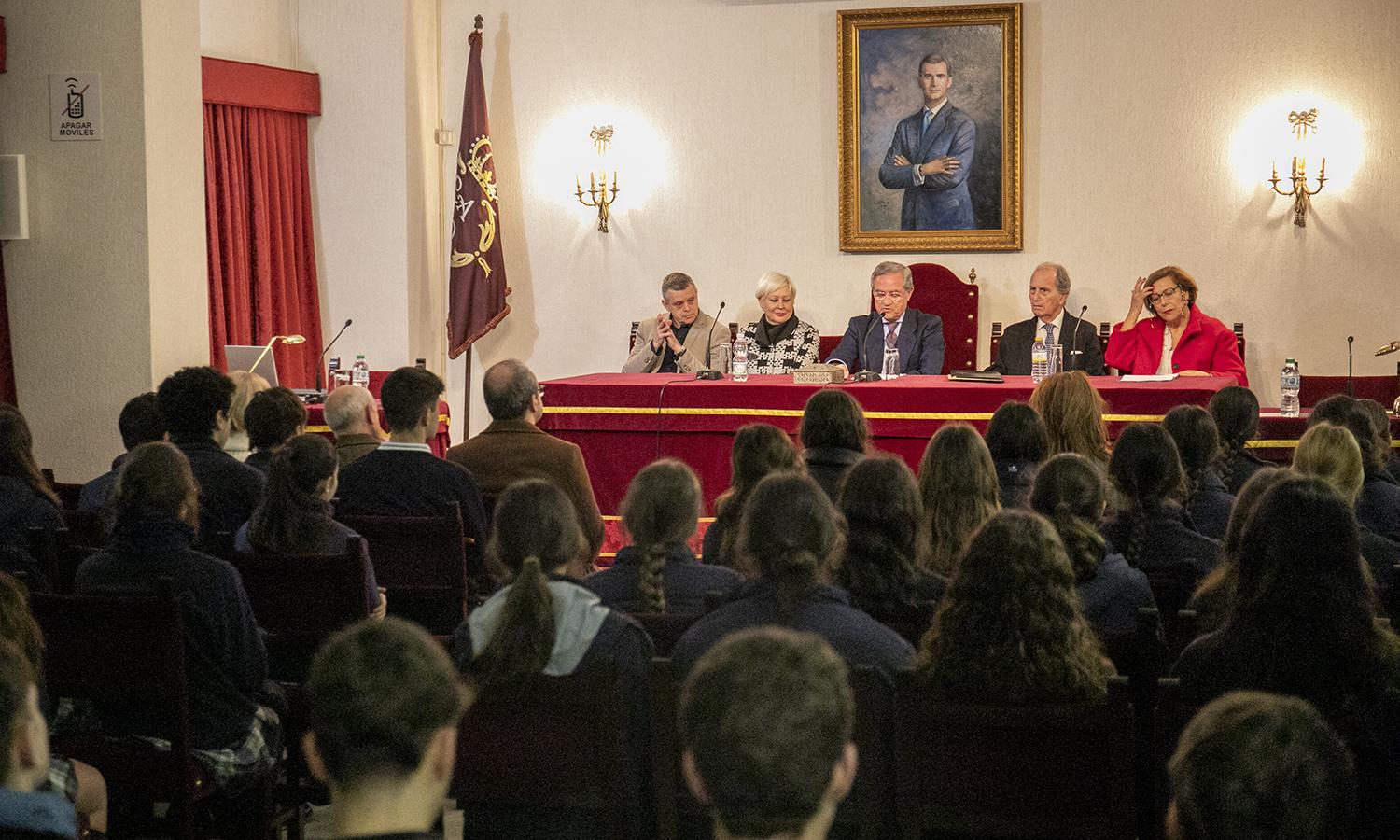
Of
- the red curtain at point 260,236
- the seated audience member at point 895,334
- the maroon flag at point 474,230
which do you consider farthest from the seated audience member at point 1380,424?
the red curtain at point 260,236

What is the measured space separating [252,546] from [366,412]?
144cm

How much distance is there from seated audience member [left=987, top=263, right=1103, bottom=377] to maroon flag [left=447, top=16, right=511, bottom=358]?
319 centimetres

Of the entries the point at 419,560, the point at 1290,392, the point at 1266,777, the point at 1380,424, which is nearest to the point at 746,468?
the point at 419,560

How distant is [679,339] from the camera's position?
8.30 meters

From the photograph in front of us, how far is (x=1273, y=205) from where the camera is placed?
8.39m

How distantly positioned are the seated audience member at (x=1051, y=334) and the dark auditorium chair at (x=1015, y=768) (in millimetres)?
5253

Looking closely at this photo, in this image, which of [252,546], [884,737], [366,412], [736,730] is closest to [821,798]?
[736,730]

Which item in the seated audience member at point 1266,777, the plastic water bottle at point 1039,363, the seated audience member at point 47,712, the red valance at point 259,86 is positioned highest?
the red valance at point 259,86

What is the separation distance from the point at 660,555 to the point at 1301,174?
6308 mm

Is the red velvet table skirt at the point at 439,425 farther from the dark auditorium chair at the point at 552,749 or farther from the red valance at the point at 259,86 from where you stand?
the dark auditorium chair at the point at 552,749

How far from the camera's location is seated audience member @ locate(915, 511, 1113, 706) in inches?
95.5

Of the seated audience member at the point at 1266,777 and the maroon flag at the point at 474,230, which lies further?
the maroon flag at the point at 474,230

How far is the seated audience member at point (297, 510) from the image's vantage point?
3775mm

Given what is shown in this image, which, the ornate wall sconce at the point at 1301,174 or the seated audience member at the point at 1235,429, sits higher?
the ornate wall sconce at the point at 1301,174
